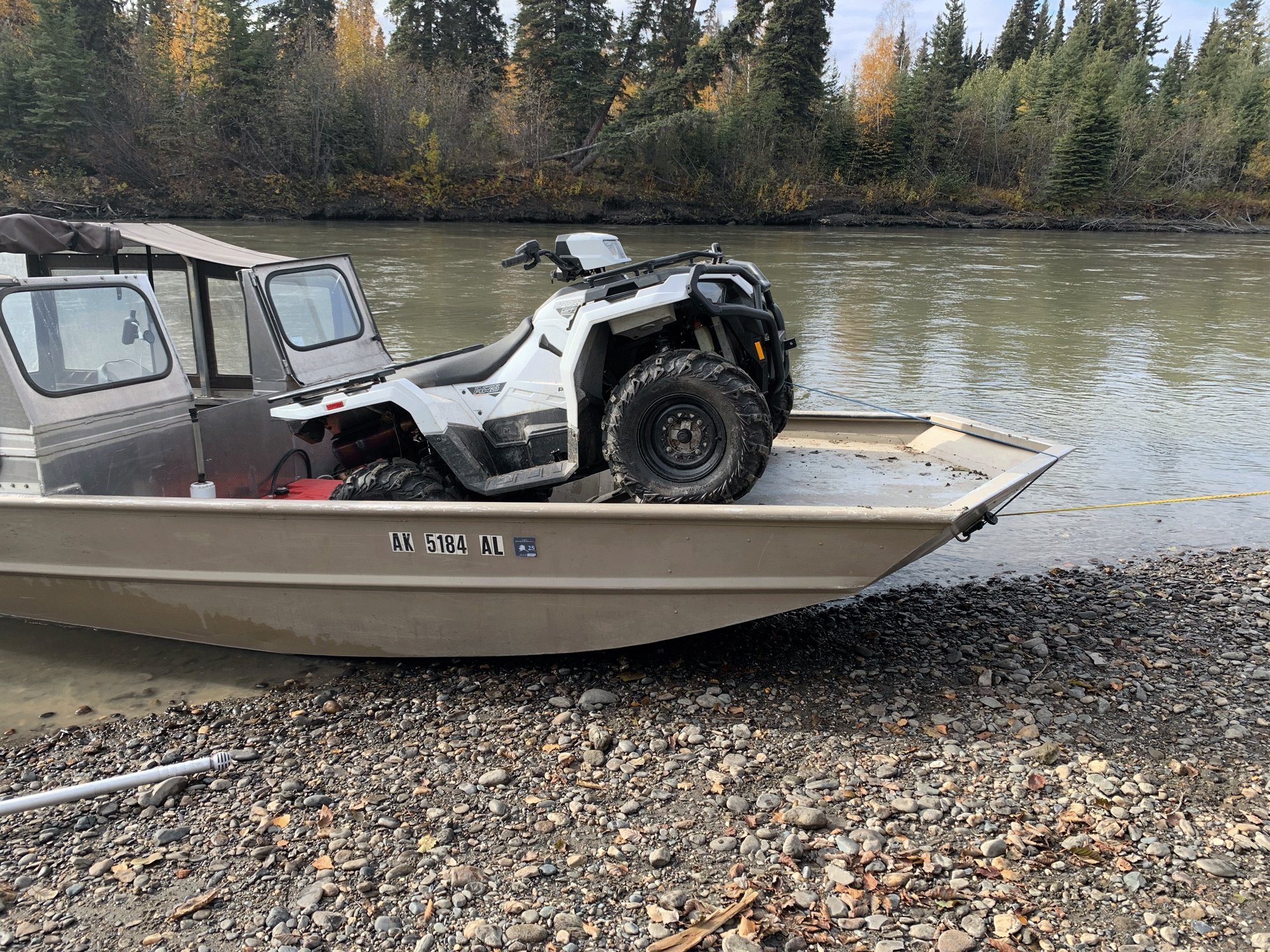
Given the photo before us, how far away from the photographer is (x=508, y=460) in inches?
177

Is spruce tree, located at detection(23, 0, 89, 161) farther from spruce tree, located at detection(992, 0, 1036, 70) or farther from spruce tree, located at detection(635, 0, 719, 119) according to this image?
spruce tree, located at detection(992, 0, 1036, 70)

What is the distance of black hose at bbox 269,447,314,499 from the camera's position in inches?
205

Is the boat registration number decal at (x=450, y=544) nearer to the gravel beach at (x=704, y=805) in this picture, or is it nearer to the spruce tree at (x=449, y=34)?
the gravel beach at (x=704, y=805)

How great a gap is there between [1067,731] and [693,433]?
1.99 meters

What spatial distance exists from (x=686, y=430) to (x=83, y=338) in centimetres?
309

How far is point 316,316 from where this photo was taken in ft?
19.3

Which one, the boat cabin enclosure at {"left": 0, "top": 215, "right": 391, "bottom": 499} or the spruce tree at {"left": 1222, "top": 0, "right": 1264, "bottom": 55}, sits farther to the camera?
the spruce tree at {"left": 1222, "top": 0, "right": 1264, "bottom": 55}

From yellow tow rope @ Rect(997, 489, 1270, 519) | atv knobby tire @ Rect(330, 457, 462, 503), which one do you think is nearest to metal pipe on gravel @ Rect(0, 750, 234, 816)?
atv knobby tire @ Rect(330, 457, 462, 503)

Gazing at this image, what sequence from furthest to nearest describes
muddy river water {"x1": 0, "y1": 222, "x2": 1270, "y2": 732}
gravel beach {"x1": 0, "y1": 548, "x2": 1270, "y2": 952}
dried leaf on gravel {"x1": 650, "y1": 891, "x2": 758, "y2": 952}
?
muddy river water {"x1": 0, "y1": 222, "x2": 1270, "y2": 732}
gravel beach {"x1": 0, "y1": 548, "x2": 1270, "y2": 952}
dried leaf on gravel {"x1": 650, "y1": 891, "x2": 758, "y2": 952}

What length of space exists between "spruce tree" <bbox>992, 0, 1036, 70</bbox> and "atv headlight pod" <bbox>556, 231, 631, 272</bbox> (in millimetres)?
96806

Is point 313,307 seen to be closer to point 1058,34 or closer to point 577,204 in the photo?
point 577,204

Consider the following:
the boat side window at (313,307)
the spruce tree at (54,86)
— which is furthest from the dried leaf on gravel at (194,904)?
the spruce tree at (54,86)

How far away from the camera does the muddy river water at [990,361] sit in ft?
16.5

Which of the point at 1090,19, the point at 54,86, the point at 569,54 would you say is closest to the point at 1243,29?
the point at 1090,19
